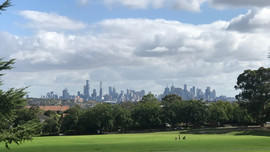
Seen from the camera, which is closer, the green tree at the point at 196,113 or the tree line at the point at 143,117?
the tree line at the point at 143,117

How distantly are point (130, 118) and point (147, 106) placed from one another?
833cm

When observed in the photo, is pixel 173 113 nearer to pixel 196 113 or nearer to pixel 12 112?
pixel 196 113

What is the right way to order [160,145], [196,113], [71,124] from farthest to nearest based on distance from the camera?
[196,113] → [71,124] → [160,145]

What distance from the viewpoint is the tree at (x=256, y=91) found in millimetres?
90688

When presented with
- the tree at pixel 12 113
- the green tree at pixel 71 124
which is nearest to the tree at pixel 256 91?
the green tree at pixel 71 124

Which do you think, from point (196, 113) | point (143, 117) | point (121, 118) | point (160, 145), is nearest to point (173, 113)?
point (196, 113)

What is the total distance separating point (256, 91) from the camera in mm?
95812

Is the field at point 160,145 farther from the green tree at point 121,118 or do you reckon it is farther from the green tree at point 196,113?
the green tree at point 121,118

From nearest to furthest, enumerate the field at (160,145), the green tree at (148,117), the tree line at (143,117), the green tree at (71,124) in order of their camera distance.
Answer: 1. the field at (160,145)
2. the green tree at (71,124)
3. the tree line at (143,117)
4. the green tree at (148,117)

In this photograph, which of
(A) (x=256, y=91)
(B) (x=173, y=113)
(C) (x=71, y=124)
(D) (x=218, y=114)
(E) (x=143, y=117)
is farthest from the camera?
(E) (x=143, y=117)

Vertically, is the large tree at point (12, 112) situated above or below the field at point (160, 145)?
above

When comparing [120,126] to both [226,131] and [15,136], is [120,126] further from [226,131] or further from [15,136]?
[15,136]

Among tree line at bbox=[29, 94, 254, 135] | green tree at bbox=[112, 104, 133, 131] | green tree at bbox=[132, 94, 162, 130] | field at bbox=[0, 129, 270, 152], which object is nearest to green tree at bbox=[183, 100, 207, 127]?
tree line at bbox=[29, 94, 254, 135]

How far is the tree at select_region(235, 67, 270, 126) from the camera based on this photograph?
298 feet
